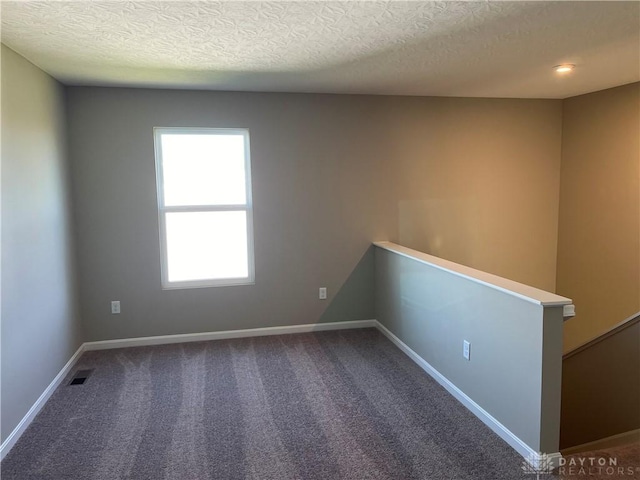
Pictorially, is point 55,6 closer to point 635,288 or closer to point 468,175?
point 468,175

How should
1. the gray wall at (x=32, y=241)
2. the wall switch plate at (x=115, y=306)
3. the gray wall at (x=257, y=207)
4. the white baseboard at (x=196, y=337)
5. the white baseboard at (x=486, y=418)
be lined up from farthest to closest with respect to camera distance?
1. the wall switch plate at (x=115, y=306)
2. the gray wall at (x=257, y=207)
3. the white baseboard at (x=196, y=337)
4. the gray wall at (x=32, y=241)
5. the white baseboard at (x=486, y=418)

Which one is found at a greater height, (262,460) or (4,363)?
(4,363)

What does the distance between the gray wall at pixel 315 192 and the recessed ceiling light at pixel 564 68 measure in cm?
112

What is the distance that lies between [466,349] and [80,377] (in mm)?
2833

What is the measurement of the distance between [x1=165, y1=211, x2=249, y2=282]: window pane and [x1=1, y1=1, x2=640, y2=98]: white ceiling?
3.79 ft

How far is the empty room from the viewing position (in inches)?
89.4

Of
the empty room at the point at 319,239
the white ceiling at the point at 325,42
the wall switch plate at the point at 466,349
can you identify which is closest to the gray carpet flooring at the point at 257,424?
the empty room at the point at 319,239

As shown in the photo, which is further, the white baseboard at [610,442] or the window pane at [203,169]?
the window pane at [203,169]

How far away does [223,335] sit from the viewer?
4.11 metres

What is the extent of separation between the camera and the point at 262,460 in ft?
7.52

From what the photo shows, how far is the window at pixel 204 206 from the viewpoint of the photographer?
3.90 m

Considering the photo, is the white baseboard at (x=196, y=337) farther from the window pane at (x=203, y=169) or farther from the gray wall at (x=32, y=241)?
the window pane at (x=203, y=169)

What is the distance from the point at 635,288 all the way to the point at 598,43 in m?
2.31

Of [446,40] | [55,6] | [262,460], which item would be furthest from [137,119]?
[262,460]
